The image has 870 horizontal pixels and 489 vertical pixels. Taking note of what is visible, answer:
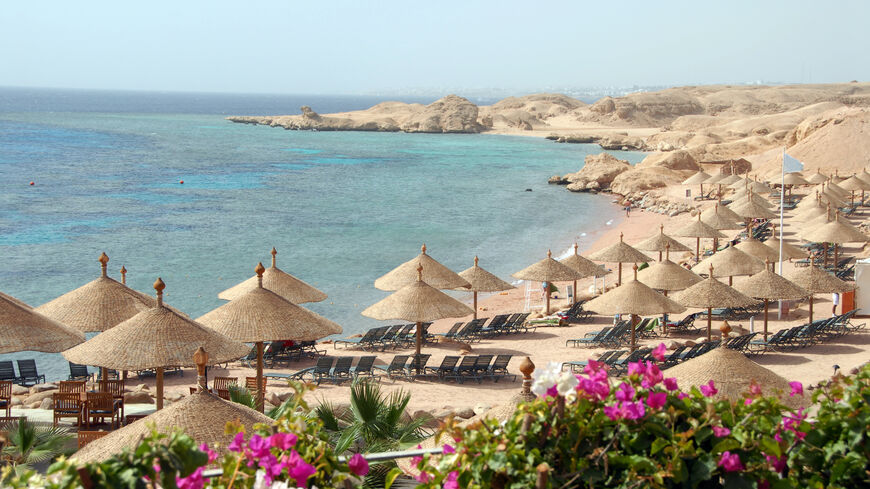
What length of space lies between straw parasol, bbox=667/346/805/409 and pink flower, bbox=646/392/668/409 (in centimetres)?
582

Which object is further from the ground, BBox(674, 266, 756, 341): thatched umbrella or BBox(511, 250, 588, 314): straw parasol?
BBox(674, 266, 756, 341): thatched umbrella

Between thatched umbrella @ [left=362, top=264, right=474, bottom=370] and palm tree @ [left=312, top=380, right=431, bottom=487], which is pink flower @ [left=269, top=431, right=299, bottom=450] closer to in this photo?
palm tree @ [left=312, top=380, right=431, bottom=487]

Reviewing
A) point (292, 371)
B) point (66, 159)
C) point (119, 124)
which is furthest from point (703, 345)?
point (119, 124)

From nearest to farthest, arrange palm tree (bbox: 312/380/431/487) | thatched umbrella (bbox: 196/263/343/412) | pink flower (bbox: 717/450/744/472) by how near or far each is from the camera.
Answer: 1. pink flower (bbox: 717/450/744/472)
2. palm tree (bbox: 312/380/431/487)
3. thatched umbrella (bbox: 196/263/343/412)

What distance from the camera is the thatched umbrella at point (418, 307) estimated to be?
1566 cm

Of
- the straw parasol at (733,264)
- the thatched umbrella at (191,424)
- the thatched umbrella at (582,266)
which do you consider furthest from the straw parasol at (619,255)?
the thatched umbrella at (191,424)

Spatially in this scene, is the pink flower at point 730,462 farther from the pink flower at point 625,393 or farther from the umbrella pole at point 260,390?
the umbrella pole at point 260,390

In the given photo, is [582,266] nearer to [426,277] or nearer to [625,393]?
[426,277]

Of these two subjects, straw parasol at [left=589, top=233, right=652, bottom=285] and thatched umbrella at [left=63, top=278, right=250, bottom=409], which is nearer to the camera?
thatched umbrella at [left=63, top=278, right=250, bottom=409]

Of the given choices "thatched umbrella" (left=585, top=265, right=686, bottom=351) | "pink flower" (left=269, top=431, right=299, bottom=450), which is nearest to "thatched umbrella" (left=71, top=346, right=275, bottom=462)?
"pink flower" (left=269, top=431, right=299, bottom=450)

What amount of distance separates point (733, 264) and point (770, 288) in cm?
303

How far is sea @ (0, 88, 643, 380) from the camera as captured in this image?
28.1m

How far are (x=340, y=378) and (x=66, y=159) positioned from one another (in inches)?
2444

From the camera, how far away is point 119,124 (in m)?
122
